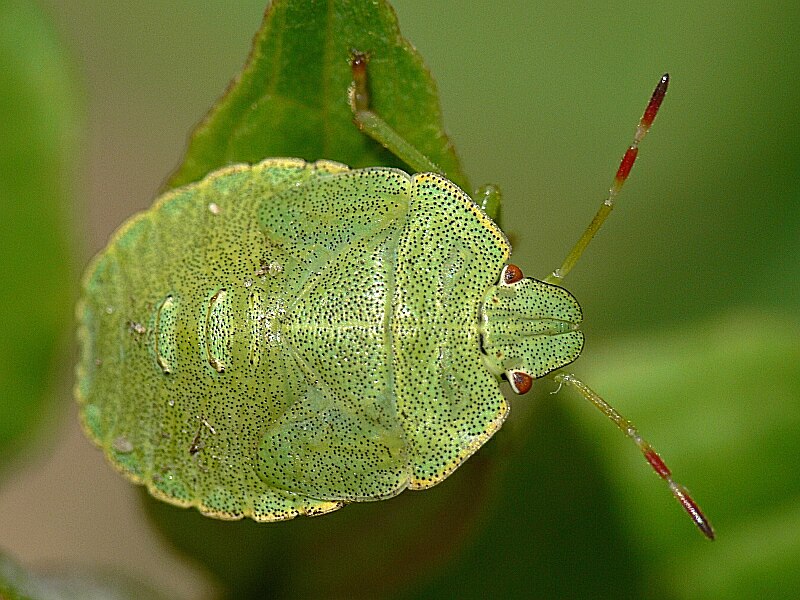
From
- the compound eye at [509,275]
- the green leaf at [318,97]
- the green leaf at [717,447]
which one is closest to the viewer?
the green leaf at [318,97]

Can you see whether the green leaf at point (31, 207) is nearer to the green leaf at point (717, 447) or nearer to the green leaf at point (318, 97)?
the green leaf at point (318, 97)

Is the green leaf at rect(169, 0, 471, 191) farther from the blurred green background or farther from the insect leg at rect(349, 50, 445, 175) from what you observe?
the blurred green background

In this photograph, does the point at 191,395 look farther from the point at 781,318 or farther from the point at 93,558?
the point at 93,558

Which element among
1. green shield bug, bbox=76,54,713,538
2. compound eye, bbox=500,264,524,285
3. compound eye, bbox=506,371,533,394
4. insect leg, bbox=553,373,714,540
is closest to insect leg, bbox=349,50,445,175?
green shield bug, bbox=76,54,713,538

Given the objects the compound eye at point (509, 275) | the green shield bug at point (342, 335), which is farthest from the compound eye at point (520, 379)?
the compound eye at point (509, 275)

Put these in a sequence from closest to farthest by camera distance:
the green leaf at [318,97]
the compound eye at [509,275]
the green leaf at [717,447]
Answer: the green leaf at [318,97]
the compound eye at [509,275]
the green leaf at [717,447]
